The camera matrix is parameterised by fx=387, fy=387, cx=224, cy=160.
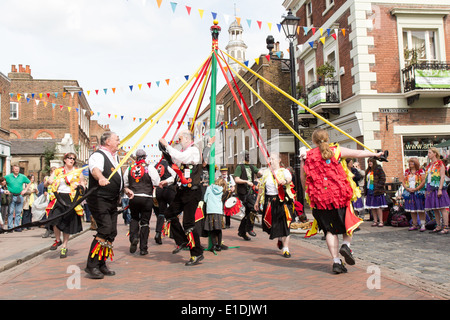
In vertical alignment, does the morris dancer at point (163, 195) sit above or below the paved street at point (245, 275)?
above

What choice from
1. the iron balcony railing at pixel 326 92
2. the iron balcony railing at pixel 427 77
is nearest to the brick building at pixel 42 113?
the iron balcony railing at pixel 326 92

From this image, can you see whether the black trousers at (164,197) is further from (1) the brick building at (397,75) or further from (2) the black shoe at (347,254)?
(1) the brick building at (397,75)

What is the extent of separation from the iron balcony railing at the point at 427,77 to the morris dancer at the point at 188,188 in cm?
1239

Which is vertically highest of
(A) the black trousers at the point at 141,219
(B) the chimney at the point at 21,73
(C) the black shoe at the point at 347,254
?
(B) the chimney at the point at 21,73

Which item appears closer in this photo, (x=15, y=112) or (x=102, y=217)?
(x=102, y=217)

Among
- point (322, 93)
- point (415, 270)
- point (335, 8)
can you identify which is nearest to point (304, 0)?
point (335, 8)

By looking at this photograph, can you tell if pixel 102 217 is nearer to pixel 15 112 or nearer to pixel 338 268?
pixel 338 268

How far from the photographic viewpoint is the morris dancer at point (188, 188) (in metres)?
5.82

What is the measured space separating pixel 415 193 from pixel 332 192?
542 centimetres

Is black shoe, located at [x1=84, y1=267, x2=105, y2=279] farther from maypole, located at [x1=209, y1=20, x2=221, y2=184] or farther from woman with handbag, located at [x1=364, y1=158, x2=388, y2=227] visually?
woman with handbag, located at [x1=364, y1=158, x2=388, y2=227]

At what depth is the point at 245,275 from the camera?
505 centimetres

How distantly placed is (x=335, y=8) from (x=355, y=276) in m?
15.7

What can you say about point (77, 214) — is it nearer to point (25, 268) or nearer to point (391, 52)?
point (25, 268)

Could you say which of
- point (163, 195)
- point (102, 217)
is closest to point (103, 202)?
point (102, 217)
